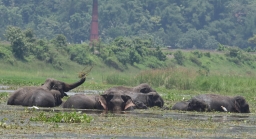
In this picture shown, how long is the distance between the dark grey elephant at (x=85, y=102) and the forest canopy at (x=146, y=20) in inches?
2876

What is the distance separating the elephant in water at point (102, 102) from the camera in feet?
80.3

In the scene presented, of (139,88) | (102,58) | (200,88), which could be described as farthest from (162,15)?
(139,88)

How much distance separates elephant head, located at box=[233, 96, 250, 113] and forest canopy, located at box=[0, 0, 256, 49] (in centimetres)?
7194

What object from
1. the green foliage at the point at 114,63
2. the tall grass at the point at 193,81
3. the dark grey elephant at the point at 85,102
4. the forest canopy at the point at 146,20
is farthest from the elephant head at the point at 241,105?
the forest canopy at the point at 146,20

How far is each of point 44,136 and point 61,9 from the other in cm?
8983

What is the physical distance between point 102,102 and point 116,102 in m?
0.38

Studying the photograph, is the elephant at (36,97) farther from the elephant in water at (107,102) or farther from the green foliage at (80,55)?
the green foliage at (80,55)

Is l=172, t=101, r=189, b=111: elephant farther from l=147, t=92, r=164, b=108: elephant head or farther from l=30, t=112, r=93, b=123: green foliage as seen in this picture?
l=30, t=112, r=93, b=123: green foliage

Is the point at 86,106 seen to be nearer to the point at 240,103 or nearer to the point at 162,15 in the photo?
the point at 240,103

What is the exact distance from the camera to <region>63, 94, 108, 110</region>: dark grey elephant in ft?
80.9

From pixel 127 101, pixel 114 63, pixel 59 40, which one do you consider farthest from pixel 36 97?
pixel 114 63

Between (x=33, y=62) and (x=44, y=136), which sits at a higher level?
(x=44, y=136)

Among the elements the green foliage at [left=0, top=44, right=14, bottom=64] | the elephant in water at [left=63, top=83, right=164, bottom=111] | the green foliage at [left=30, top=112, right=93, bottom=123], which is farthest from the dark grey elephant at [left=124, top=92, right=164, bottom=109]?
the green foliage at [left=0, top=44, right=14, bottom=64]

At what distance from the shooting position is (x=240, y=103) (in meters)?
26.3
